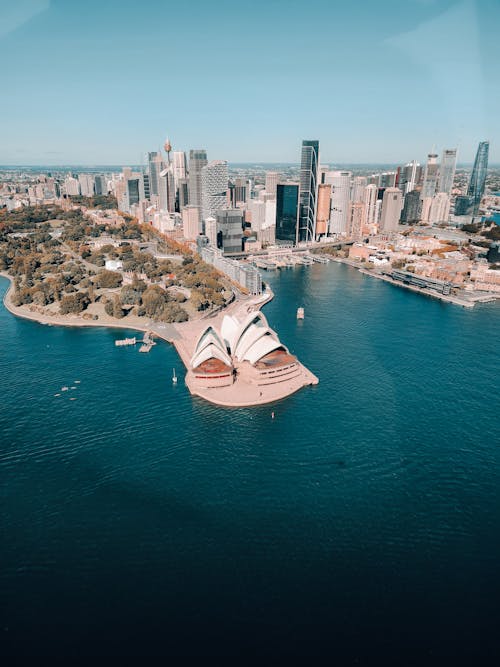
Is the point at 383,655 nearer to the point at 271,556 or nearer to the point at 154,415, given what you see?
the point at 271,556

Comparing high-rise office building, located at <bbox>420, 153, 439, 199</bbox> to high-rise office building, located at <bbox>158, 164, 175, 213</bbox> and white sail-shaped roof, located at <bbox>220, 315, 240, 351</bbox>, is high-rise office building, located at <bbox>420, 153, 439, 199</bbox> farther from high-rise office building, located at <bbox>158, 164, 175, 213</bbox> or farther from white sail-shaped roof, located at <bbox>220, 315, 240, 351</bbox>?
white sail-shaped roof, located at <bbox>220, 315, 240, 351</bbox>

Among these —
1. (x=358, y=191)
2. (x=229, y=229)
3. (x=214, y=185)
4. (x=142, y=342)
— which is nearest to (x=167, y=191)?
(x=214, y=185)

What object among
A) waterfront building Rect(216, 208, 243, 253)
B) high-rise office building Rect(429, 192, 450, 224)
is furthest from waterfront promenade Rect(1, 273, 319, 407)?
high-rise office building Rect(429, 192, 450, 224)

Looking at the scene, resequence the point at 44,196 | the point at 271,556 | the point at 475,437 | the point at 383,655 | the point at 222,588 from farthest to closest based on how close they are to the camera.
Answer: the point at 44,196 < the point at 475,437 < the point at 271,556 < the point at 222,588 < the point at 383,655

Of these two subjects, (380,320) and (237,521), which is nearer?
(237,521)

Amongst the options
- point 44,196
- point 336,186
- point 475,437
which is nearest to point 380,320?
point 475,437

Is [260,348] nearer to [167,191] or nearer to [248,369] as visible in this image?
[248,369]
